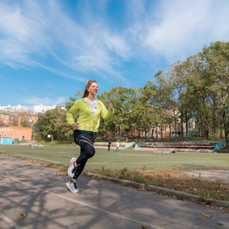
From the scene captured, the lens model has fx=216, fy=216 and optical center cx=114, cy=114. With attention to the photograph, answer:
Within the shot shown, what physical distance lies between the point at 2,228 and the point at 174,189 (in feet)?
11.9

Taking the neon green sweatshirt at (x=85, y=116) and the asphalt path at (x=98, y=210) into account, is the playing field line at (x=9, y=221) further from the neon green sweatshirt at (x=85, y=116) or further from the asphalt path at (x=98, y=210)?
the neon green sweatshirt at (x=85, y=116)

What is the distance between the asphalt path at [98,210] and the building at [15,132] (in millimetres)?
93022

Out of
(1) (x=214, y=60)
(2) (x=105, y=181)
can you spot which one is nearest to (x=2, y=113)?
(1) (x=214, y=60)

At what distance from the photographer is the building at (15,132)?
8894 centimetres

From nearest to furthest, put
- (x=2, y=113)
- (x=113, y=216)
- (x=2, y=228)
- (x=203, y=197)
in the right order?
1. (x=2, y=228)
2. (x=113, y=216)
3. (x=203, y=197)
4. (x=2, y=113)

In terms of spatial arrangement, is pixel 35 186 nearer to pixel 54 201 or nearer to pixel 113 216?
pixel 54 201

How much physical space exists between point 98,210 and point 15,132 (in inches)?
3782

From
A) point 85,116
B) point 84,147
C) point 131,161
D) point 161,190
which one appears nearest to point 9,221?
point 84,147

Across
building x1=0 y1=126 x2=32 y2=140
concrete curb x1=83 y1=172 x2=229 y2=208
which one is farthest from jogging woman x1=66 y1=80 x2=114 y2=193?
building x1=0 y1=126 x2=32 y2=140

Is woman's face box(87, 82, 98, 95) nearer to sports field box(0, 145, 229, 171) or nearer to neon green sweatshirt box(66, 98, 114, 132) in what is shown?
neon green sweatshirt box(66, 98, 114, 132)

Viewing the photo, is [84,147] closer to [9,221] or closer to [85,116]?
[85,116]

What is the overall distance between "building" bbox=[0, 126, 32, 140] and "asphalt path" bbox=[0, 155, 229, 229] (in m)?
93.0

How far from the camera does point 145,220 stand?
3.17 meters

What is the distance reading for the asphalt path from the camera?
3.00m
